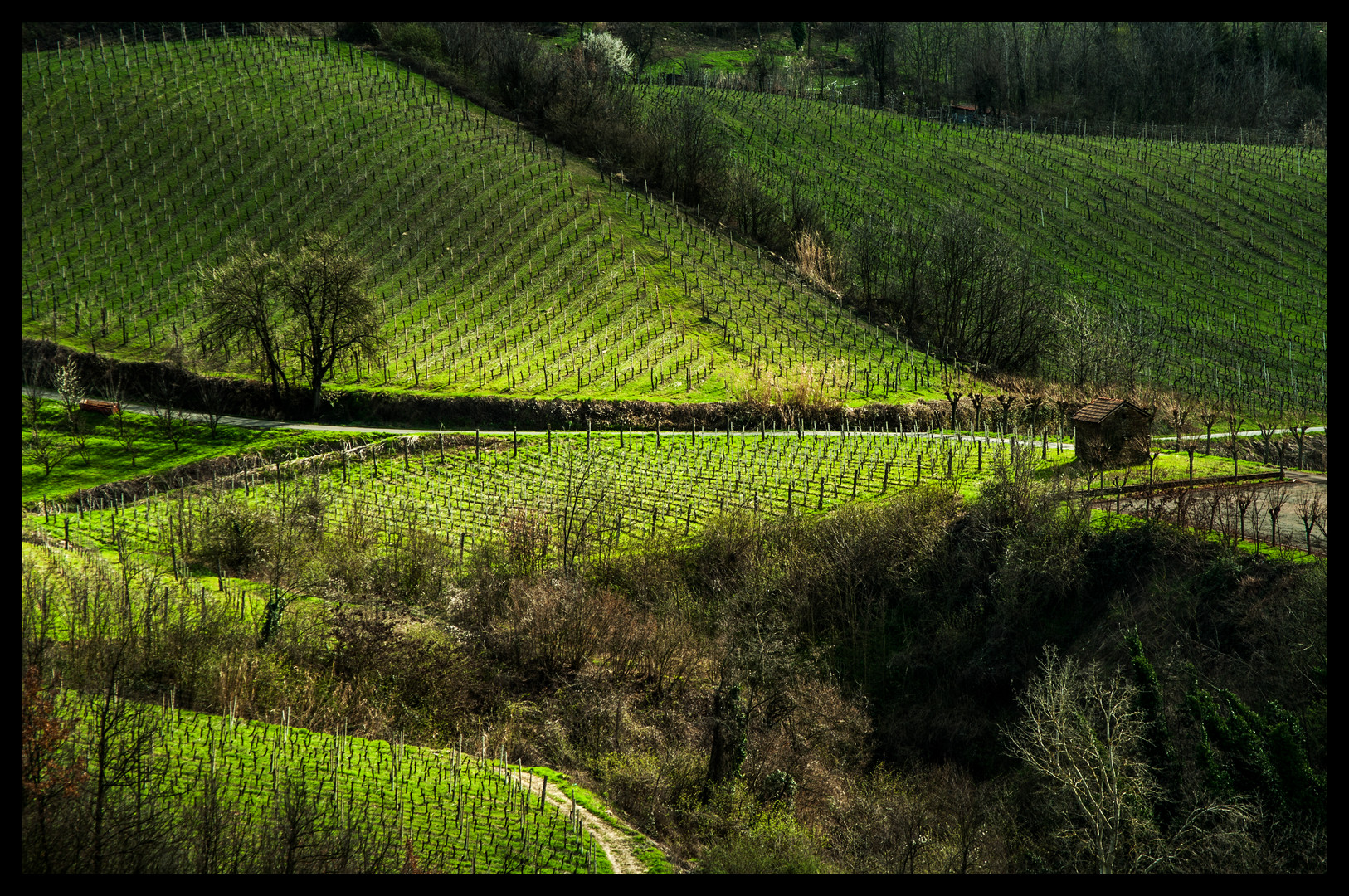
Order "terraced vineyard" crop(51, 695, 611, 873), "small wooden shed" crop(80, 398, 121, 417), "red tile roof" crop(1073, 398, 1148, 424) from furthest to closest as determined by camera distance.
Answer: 1. "small wooden shed" crop(80, 398, 121, 417)
2. "red tile roof" crop(1073, 398, 1148, 424)
3. "terraced vineyard" crop(51, 695, 611, 873)

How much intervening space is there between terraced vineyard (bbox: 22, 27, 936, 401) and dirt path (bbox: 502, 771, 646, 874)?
36936mm

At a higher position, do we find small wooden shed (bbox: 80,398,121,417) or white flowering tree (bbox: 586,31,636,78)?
white flowering tree (bbox: 586,31,636,78)

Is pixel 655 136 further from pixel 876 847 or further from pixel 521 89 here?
pixel 876 847

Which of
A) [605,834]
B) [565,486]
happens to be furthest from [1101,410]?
[605,834]

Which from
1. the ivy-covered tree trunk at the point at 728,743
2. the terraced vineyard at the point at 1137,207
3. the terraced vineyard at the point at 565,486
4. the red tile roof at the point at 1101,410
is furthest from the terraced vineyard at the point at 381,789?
the terraced vineyard at the point at 1137,207

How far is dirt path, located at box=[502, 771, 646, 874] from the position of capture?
22891mm

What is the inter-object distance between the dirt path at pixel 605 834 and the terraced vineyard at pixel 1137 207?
6487 centimetres

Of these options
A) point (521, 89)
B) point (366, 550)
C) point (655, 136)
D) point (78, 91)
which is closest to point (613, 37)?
point (521, 89)

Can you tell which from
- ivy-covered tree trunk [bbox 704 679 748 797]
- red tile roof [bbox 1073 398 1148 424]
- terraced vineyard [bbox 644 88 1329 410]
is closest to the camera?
ivy-covered tree trunk [bbox 704 679 748 797]

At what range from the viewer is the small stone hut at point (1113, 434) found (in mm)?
41000

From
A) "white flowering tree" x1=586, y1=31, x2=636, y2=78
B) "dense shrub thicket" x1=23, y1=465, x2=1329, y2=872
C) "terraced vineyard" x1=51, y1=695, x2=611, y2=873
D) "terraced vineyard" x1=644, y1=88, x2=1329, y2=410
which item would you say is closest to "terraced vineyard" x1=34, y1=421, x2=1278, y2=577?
"dense shrub thicket" x1=23, y1=465, x2=1329, y2=872

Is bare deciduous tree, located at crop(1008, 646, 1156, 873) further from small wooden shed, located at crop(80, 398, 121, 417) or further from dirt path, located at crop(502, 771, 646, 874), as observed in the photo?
small wooden shed, located at crop(80, 398, 121, 417)

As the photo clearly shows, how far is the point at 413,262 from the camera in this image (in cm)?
8119

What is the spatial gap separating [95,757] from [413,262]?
65.7 meters
